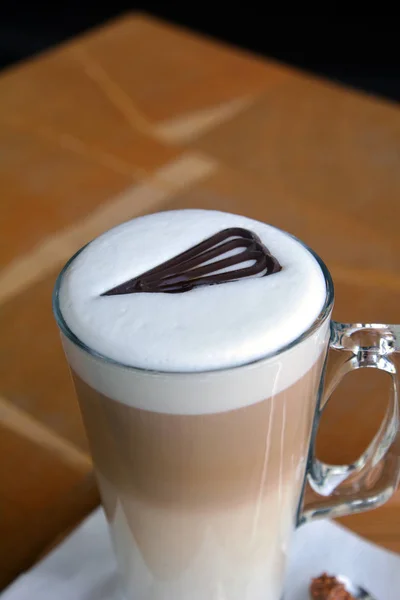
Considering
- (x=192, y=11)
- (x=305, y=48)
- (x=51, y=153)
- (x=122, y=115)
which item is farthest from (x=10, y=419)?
(x=192, y=11)

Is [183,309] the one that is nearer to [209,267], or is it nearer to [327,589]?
[209,267]

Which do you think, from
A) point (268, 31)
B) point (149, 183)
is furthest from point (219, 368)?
point (268, 31)

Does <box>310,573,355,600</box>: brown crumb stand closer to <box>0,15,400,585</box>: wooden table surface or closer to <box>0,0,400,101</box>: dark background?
<box>0,15,400,585</box>: wooden table surface

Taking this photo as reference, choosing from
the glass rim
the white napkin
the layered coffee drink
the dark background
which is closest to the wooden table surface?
the white napkin

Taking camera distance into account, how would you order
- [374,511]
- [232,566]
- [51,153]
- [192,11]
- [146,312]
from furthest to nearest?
1. [192,11]
2. [51,153]
3. [374,511]
4. [232,566]
5. [146,312]

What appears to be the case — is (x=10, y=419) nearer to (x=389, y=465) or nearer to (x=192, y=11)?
(x=389, y=465)

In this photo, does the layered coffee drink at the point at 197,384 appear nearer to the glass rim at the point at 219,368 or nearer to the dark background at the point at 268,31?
the glass rim at the point at 219,368
